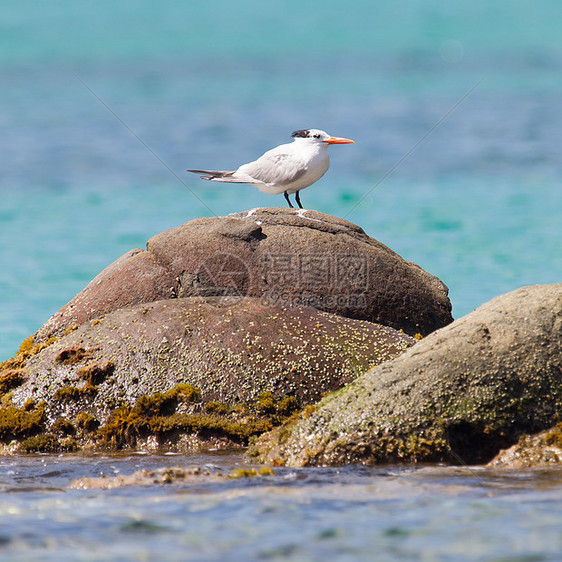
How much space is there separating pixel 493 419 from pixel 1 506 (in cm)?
395

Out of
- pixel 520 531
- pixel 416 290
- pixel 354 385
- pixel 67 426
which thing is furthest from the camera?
pixel 416 290

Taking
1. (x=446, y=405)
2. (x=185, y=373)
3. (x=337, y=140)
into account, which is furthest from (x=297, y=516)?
(x=337, y=140)

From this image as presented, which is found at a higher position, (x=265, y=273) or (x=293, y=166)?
(x=293, y=166)

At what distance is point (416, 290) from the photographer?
1070cm

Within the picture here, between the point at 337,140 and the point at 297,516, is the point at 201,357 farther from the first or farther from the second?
the point at 337,140

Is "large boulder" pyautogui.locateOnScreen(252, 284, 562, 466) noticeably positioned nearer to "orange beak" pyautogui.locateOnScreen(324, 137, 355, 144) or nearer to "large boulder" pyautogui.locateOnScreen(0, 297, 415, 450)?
"large boulder" pyautogui.locateOnScreen(0, 297, 415, 450)

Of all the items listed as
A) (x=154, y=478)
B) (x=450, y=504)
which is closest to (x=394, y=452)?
(x=450, y=504)

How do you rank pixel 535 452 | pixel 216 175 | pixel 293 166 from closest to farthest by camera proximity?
pixel 535 452
pixel 293 166
pixel 216 175

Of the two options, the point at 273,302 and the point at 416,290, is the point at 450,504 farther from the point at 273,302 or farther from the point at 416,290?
the point at 416,290

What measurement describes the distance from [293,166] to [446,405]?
6.80 metres

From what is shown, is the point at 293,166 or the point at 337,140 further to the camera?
the point at 337,140

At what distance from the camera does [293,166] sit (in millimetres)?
11961

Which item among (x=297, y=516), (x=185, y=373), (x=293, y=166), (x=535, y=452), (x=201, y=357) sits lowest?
(x=297, y=516)

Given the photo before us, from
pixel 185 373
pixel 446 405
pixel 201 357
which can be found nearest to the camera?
pixel 446 405
